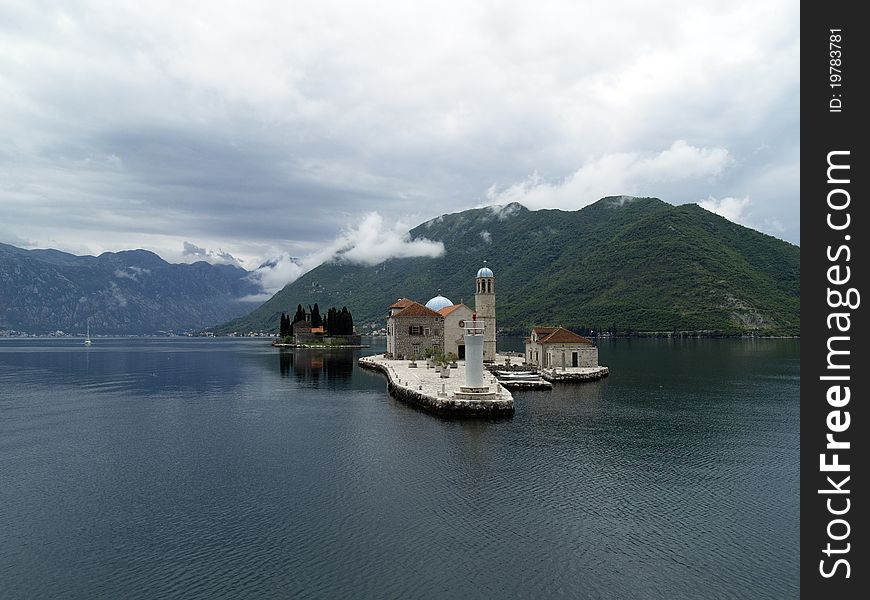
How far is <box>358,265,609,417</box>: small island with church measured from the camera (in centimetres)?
4984

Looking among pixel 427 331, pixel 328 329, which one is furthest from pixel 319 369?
pixel 328 329

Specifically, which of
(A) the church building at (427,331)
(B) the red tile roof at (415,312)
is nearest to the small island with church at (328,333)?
(A) the church building at (427,331)

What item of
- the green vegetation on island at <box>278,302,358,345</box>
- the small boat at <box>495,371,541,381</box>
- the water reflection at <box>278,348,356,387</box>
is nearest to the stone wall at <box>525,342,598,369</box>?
the small boat at <box>495,371,541,381</box>

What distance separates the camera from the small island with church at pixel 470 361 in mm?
49844

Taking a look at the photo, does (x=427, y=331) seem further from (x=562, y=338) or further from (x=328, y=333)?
(x=328, y=333)

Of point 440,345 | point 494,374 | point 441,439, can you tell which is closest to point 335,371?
point 440,345

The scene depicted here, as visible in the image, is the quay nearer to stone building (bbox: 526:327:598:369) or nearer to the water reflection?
stone building (bbox: 526:327:598:369)

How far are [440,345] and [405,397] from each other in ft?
140

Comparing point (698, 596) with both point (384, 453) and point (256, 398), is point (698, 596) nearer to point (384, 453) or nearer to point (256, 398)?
point (384, 453)

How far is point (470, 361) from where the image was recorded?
51.4 meters

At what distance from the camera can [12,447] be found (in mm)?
37156

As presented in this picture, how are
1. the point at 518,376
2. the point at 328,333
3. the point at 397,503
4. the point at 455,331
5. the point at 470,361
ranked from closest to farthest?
the point at 397,503 < the point at 470,361 < the point at 518,376 < the point at 455,331 < the point at 328,333

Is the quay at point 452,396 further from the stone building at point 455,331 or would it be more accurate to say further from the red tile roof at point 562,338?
the stone building at point 455,331

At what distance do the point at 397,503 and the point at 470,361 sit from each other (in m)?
26.7
